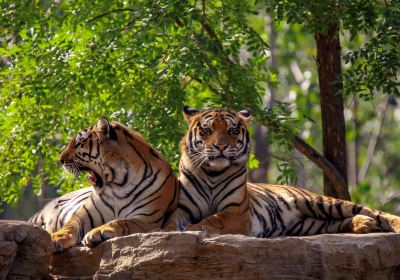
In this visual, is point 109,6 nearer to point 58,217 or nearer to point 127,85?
point 127,85

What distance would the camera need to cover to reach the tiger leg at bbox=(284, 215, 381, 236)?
733 centimetres

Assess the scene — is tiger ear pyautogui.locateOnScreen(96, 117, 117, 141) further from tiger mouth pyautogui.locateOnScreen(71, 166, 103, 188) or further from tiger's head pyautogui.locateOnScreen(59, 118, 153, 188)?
tiger mouth pyautogui.locateOnScreen(71, 166, 103, 188)

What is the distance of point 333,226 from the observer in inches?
304

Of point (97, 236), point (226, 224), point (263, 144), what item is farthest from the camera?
point (263, 144)

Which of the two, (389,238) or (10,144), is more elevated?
(10,144)

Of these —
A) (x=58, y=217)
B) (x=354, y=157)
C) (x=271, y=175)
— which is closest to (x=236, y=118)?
(x=58, y=217)

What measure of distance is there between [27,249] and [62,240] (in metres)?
0.44

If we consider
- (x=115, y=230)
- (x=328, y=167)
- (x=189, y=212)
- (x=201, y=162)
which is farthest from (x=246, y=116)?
(x=328, y=167)

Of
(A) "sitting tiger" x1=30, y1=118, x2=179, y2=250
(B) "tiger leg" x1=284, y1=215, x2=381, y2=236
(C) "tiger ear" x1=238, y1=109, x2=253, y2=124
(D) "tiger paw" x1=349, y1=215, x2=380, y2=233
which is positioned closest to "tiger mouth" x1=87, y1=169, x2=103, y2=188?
(A) "sitting tiger" x1=30, y1=118, x2=179, y2=250

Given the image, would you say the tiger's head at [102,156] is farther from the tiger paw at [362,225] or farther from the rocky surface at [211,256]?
the tiger paw at [362,225]

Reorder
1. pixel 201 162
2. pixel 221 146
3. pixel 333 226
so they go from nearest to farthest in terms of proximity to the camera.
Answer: pixel 221 146
pixel 201 162
pixel 333 226

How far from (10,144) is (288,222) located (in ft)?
10.9

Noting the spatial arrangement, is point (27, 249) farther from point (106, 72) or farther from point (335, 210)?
point (106, 72)

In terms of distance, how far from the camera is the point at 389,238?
658 cm
